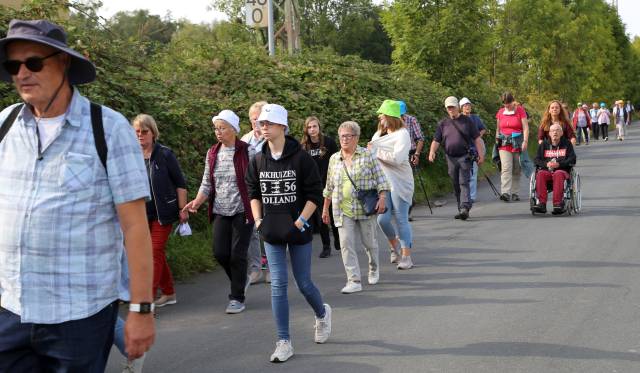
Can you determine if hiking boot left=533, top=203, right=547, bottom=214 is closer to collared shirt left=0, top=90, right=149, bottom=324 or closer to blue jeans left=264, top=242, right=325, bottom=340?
blue jeans left=264, top=242, right=325, bottom=340

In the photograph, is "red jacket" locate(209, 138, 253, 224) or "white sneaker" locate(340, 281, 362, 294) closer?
"red jacket" locate(209, 138, 253, 224)

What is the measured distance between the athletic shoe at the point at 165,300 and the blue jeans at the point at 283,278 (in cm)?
219

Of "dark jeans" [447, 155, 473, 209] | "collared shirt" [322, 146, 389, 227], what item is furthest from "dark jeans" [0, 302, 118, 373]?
"dark jeans" [447, 155, 473, 209]

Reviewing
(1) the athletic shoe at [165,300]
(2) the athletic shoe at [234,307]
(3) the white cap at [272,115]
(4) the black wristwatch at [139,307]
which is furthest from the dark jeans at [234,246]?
(4) the black wristwatch at [139,307]

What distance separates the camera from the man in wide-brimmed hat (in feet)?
9.91

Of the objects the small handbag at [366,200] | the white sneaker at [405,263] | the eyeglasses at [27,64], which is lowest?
the white sneaker at [405,263]

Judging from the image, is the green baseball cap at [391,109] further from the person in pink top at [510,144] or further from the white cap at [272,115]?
the person in pink top at [510,144]

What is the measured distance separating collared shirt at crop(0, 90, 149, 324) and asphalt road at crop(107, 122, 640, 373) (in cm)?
303

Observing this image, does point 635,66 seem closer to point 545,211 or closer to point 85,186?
point 545,211

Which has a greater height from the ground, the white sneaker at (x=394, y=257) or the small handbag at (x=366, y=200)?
the small handbag at (x=366, y=200)

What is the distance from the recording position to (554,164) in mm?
13578

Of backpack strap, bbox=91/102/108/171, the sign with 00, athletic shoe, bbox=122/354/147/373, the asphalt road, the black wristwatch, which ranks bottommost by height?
the asphalt road

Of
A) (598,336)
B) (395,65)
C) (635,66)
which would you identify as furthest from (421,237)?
(635,66)

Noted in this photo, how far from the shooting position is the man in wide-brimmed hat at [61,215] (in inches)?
119
